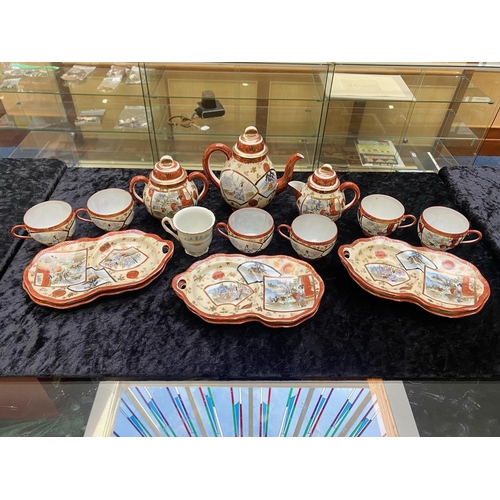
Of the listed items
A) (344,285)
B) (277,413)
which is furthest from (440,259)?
(277,413)

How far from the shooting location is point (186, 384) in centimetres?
87

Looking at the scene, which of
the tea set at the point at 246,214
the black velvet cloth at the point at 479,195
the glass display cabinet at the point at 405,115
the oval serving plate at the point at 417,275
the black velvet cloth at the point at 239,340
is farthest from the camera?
the glass display cabinet at the point at 405,115

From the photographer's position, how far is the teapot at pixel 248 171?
3.57ft

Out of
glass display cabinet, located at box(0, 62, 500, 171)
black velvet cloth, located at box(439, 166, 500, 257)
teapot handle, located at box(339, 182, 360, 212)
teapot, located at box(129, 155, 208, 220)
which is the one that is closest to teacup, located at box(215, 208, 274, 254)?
teapot, located at box(129, 155, 208, 220)

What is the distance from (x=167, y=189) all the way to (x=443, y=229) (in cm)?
77

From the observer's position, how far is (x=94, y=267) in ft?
3.31

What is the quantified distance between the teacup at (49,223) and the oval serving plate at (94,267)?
34 mm

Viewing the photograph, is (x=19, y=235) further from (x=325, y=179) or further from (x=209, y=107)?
(x=209, y=107)

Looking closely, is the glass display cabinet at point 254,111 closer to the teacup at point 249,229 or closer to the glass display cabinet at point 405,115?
the glass display cabinet at point 405,115

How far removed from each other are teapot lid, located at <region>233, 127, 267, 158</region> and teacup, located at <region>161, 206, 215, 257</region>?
18cm

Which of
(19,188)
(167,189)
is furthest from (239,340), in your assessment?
Answer: (19,188)

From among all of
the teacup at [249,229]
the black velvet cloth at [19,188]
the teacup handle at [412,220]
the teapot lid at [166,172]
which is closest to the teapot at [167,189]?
the teapot lid at [166,172]

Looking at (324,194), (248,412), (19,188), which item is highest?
(324,194)

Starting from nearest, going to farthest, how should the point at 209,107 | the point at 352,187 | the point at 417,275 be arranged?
the point at 417,275
the point at 352,187
the point at 209,107
